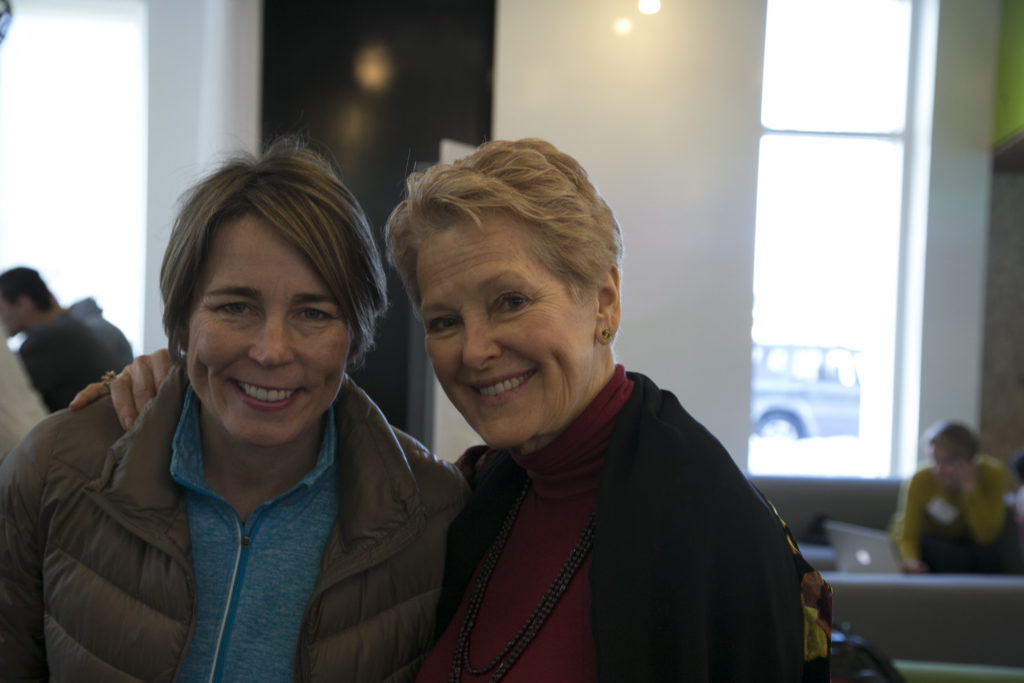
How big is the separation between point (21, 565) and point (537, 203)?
2.94 ft

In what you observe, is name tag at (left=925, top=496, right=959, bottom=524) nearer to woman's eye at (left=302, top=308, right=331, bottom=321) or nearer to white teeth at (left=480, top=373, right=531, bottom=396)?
white teeth at (left=480, top=373, right=531, bottom=396)

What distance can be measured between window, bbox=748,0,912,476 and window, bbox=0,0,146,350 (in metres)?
4.18

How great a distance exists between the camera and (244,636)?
3.70 feet

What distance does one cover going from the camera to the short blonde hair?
1076 millimetres

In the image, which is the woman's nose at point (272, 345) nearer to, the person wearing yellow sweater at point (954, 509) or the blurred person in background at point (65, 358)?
the blurred person in background at point (65, 358)

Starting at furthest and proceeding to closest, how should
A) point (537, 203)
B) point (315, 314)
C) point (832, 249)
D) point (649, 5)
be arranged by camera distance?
point (832, 249)
point (649, 5)
point (315, 314)
point (537, 203)

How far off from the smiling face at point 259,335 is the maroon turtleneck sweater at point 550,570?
0.34 meters

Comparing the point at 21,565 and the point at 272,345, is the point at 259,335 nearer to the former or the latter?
the point at 272,345

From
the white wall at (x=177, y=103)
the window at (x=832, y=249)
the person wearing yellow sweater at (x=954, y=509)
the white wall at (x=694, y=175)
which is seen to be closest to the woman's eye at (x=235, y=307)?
the white wall at (x=694, y=175)

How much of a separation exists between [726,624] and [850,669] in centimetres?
88

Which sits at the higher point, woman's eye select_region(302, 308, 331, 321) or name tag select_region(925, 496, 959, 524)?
woman's eye select_region(302, 308, 331, 321)

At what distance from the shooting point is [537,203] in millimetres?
1073

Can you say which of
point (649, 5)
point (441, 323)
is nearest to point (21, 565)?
point (441, 323)

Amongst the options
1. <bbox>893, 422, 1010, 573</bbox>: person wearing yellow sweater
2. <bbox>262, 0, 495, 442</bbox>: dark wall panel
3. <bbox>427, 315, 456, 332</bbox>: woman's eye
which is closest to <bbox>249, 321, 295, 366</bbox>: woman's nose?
<bbox>427, 315, 456, 332</bbox>: woman's eye
